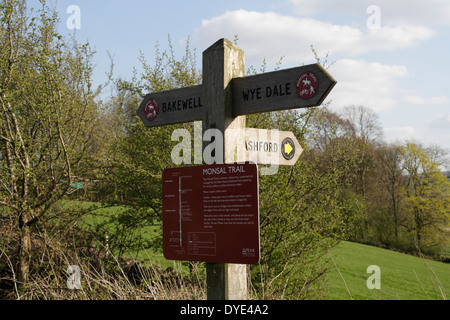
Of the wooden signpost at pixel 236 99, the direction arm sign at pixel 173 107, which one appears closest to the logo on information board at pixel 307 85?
the wooden signpost at pixel 236 99

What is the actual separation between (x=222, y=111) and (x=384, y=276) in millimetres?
24260

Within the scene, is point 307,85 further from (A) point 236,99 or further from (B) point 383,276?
(B) point 383,276

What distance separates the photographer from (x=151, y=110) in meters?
4.07

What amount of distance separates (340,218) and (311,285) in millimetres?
1605

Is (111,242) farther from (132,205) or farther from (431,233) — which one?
(431,233)

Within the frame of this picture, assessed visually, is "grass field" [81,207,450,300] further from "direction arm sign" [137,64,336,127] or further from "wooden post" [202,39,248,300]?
"wooden post" [202,39,248,300]

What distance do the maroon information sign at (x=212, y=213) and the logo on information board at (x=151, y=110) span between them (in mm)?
702

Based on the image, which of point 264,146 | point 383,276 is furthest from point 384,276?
point 264,146

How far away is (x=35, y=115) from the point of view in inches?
310

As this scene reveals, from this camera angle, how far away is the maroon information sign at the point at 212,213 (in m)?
3.09

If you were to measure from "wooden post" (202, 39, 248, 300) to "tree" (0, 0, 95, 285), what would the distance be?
4397 millimetres

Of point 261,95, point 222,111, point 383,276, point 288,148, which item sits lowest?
point 383,276

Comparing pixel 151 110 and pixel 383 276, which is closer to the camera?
pixel 151 110

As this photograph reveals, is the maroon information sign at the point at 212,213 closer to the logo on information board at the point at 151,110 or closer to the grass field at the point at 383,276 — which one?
the logo on information board at the point at 151,110
